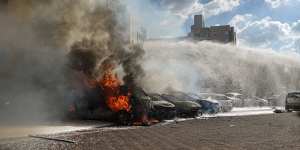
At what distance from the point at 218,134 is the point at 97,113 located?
7.18 meters

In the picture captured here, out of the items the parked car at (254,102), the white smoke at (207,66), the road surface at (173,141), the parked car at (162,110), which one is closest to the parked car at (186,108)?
the parked car at (162,110)

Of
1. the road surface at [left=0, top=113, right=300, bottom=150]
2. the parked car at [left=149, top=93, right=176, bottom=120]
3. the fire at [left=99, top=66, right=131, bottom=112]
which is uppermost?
the fire at [left=99, top=66, right=131, bottom=112]

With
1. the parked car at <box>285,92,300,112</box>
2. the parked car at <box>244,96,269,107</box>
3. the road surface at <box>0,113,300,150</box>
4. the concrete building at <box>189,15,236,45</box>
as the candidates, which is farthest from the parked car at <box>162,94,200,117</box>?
the concrete building at <box>189,15,236,45</box>

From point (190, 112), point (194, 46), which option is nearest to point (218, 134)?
point (190, 112)

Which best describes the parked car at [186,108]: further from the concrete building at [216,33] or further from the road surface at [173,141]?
the concrete building at [216,33]

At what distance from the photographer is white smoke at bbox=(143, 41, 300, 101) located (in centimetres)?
3338

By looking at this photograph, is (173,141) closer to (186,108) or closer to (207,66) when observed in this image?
(186,108)

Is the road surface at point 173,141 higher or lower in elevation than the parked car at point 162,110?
lower

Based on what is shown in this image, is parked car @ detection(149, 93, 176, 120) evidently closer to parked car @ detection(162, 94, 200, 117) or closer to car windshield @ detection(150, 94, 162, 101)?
car windshield @ detection(150, 94, 162, 101)

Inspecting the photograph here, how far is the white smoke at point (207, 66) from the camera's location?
1314 inches

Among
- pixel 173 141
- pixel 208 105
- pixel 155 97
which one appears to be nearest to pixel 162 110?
pixel 155 97

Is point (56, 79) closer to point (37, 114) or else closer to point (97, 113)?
point (37, 114)

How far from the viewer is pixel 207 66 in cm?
3681

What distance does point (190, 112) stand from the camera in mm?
22000
